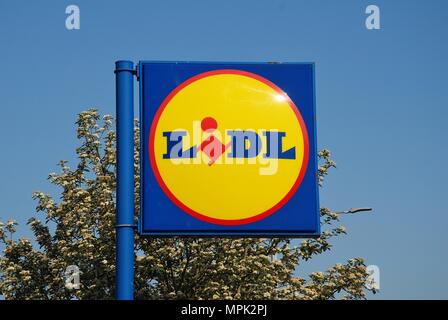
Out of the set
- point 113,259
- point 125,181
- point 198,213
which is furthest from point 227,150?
point 113,259

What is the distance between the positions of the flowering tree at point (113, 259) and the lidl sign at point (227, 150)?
15643 millimetres

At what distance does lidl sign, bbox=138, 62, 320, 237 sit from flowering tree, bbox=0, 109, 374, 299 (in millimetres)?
15643

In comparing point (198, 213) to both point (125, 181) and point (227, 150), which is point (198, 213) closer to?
point (227, 150)

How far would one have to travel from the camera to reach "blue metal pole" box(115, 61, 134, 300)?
425 inches

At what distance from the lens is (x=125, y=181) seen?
11.1m

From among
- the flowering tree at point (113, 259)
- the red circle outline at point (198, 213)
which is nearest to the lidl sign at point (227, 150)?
the red circle outline at point (198, 213)

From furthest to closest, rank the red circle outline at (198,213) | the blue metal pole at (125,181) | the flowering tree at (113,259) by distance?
the flowering tree at (113,259)
the red circle outline at (198,213)
the blue metal pole at (125,181)

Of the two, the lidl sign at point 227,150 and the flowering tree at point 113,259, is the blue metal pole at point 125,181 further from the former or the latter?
the flowering tree at point 113,259

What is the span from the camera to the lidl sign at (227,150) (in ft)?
36.6

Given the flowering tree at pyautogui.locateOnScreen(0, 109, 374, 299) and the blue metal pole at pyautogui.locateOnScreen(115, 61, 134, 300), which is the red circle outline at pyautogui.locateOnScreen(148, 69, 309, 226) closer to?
the blue metal pole at pyautogui.locateOnScreen(115, 61, 134, 300)

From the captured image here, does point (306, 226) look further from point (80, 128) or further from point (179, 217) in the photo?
point (80, 128)

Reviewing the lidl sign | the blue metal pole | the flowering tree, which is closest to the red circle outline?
the lidl sign

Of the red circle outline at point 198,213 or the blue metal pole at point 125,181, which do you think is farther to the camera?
the red circle outline at point 198,213
